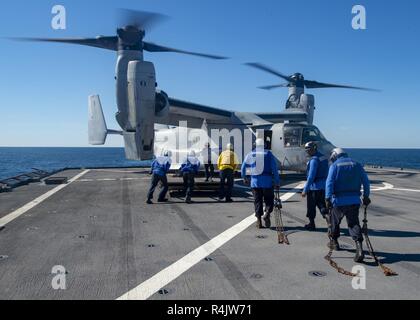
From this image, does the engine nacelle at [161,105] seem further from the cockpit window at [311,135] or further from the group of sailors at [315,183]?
the cockpit window at [311,135]

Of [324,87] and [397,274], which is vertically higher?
[324,87]

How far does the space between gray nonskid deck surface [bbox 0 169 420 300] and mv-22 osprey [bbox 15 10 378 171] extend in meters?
4.42

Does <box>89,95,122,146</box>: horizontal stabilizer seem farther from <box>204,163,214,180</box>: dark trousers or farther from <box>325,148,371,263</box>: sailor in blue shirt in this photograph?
<box>325,148,371,263</box>: sailor in blue shirt

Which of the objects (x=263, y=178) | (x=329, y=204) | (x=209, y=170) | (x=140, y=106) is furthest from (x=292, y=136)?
(x=329, y=204)

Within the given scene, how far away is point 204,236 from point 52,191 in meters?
10.3

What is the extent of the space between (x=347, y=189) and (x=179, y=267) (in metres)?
3.15

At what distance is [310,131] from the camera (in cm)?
1803

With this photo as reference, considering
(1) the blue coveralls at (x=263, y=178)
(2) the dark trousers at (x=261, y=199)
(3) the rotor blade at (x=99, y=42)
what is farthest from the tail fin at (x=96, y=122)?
(2) the dark trousers at (x=261, y=199)

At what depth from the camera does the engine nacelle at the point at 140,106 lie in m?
14.3

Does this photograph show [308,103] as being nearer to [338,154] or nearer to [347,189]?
[338,154]

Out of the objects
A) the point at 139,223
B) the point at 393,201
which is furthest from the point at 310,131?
the point at 139,223

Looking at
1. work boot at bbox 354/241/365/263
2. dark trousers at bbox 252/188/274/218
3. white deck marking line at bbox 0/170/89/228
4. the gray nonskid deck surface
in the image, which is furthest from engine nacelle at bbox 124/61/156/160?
work boot at bbox 354/241/365/263

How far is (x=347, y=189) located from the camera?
6.12 meters
